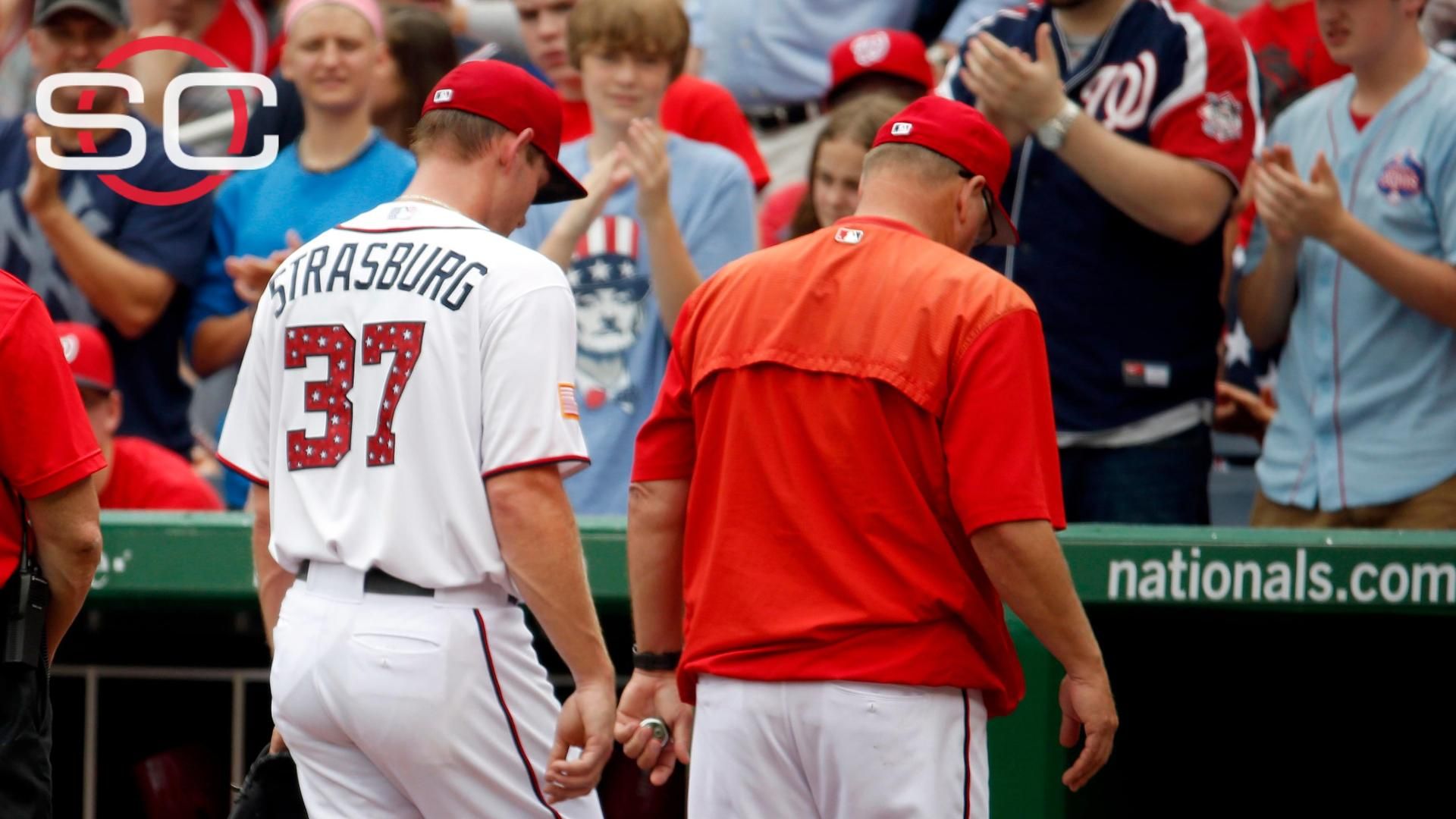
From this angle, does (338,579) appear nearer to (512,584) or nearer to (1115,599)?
(512,584)

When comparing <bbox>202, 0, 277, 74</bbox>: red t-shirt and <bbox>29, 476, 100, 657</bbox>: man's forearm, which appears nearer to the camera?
<bbox>29, 476, 100, 657</bbox>: man's forearm

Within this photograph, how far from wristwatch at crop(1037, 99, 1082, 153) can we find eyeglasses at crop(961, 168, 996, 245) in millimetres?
950

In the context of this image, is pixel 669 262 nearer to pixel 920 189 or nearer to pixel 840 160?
pixel 840 160

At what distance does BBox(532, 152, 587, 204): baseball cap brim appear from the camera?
11.5 feet

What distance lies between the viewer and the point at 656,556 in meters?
3.43

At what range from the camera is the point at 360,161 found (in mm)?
4879

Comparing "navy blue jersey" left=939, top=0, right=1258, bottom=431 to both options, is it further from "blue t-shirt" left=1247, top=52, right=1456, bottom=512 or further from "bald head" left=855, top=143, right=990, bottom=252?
"bald head" left=855, top=143, right=990, bottom=252

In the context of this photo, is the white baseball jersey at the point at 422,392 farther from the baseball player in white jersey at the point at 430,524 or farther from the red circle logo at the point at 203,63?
the red circle logo at the point at 203,63

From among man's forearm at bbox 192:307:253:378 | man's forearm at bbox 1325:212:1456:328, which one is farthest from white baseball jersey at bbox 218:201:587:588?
man's forearm at bbox 1325:212:1456:328

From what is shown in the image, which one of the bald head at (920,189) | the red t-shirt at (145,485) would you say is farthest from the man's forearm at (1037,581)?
the red t-shirt at (145,485)

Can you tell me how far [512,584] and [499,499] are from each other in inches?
6.8

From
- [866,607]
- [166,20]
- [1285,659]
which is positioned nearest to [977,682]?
[866,607]

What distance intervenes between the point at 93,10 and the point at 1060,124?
2485mm

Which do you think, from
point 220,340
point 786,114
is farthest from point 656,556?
→ point 786,114
